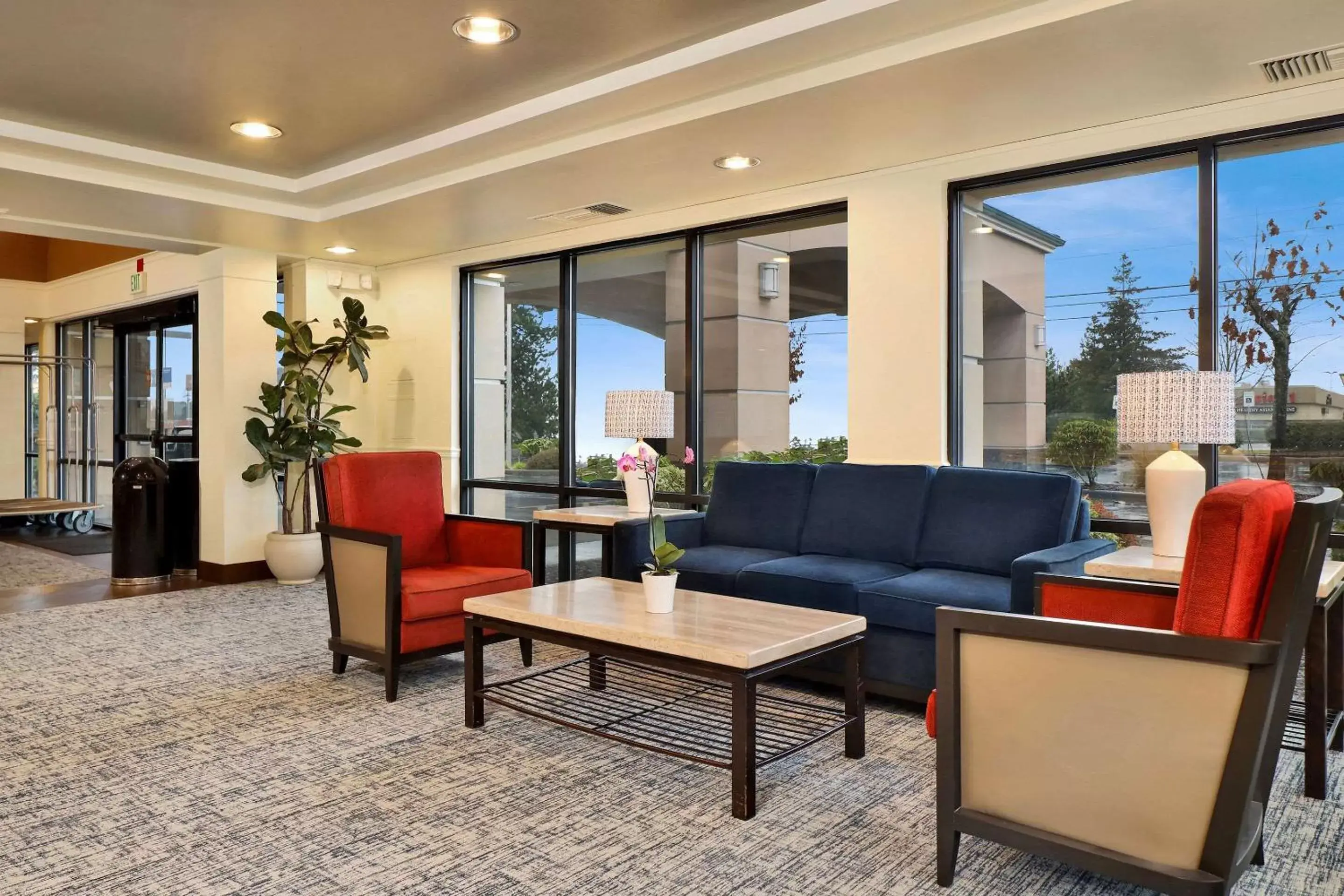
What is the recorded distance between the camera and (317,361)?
7.00m

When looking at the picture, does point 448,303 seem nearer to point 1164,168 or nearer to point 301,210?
point 301,210

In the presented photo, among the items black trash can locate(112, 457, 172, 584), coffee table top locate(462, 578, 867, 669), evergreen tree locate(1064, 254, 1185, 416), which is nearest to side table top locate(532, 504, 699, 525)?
coffee table top locate(462, 578, 867, 669)

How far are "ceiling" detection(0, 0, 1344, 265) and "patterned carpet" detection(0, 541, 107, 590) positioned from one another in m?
2.61

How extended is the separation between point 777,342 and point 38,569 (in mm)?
6001

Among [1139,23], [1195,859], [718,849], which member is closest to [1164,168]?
[1139,23]

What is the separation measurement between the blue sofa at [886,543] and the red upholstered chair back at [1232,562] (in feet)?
4.62

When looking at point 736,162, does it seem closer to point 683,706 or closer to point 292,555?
point 683,706

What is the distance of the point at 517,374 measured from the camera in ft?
22.3

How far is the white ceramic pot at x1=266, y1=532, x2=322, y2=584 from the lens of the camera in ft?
21.2

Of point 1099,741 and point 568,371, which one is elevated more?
point 568,371

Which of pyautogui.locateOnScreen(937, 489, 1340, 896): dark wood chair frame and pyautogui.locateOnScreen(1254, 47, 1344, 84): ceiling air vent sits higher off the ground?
pyautogui.locateOnScreen(1254, 47, 1344, 84): ceiling air vent

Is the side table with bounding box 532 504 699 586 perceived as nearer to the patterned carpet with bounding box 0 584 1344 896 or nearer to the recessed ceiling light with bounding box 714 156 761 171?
the patterned carpet with bounding box 0 584 1344 896

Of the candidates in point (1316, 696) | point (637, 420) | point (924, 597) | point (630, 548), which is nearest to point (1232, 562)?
point (1316, 696)

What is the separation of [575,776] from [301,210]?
4.34 metres
